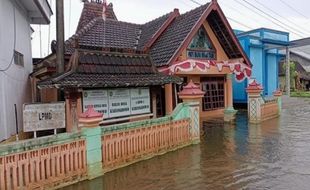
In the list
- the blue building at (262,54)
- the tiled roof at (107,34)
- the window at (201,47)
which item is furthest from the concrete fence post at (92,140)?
the blue building at (262,54)

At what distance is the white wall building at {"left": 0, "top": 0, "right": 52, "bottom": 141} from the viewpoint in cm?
850

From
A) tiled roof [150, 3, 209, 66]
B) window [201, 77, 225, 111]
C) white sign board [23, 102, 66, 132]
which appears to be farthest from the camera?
window [201, 77, 225, 111]

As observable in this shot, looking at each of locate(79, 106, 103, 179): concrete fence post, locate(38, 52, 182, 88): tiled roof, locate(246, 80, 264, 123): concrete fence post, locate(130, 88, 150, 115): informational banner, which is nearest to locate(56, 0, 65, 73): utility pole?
locate(38, 52, 182, 88): tiled roof

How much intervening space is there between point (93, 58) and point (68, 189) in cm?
493

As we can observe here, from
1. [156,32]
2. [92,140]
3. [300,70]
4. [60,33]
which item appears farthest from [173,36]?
[300,70]

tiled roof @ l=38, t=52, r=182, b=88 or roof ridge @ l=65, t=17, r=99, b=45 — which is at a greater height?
roof ridge @ l=65, t=17, r=99, b=45

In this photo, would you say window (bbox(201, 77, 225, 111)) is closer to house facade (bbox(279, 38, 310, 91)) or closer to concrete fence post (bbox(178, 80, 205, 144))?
concrete fence post (bbox(178, 80, 205, 144))

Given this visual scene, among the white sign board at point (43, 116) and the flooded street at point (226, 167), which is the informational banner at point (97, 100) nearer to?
the white sign board at point (43, 116)

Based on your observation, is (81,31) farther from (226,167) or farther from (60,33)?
(226,167)

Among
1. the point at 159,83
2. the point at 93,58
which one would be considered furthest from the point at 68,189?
the point at 159,83

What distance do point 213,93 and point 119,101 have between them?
9.54 meters

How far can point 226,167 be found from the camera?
7.97 m

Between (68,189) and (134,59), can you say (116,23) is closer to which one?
(134,59)

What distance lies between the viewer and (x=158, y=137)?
9.24m
